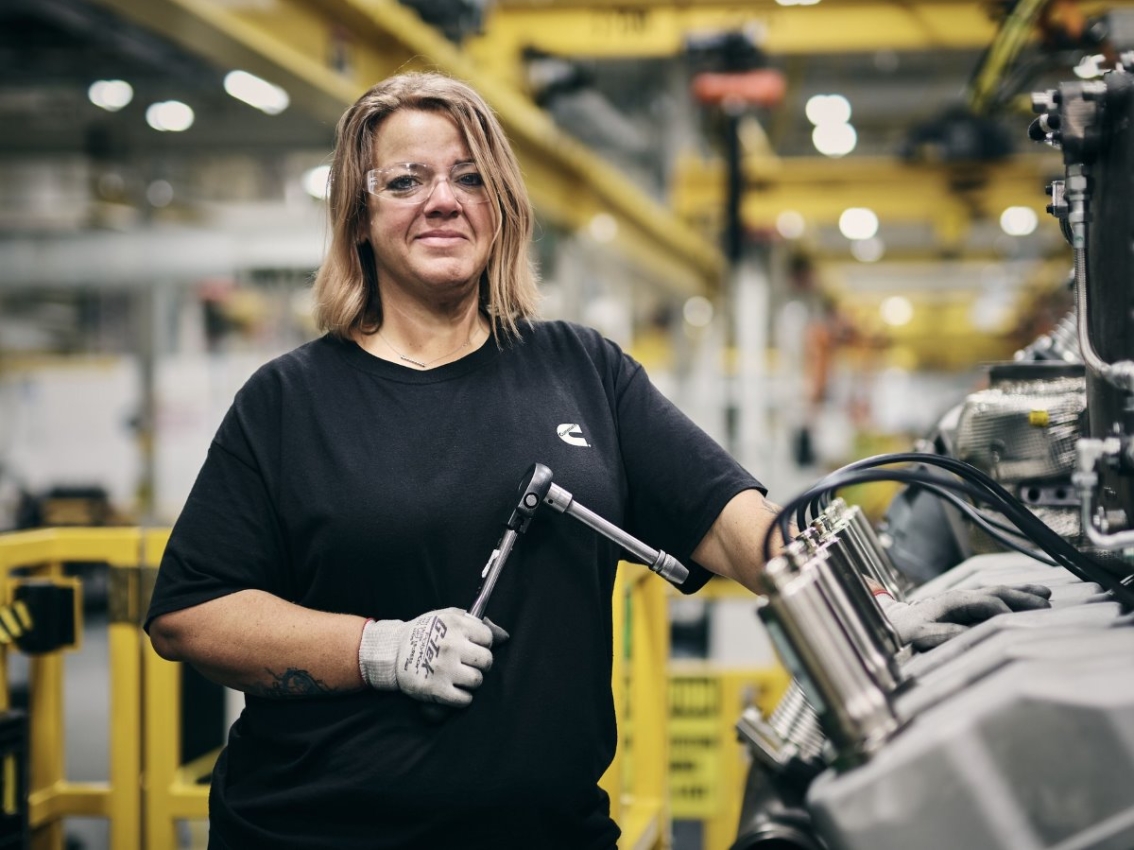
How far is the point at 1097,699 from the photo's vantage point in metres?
1.00

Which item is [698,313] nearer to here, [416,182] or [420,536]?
[416,182]

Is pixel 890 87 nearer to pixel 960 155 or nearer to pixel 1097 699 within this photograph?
pixel 960 155

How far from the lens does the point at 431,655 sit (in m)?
1.40

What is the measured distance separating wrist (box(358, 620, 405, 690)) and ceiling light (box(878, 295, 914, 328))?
80.6 feet

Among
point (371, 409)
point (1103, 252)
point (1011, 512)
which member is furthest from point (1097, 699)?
point (371, 409)

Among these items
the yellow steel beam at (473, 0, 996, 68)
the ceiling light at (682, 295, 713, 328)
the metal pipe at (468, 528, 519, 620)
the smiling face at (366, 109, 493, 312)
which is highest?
the ceiling light at (682, 295, 713, 328)

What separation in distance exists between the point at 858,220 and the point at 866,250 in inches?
273

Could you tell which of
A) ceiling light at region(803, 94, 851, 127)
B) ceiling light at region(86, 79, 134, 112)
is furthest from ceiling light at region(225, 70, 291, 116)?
ceiling light at region(803, 94, 851, 127)

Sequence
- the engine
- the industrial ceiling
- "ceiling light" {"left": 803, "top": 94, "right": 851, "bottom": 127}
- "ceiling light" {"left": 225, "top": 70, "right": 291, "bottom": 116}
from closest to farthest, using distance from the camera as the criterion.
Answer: the engine, the industrial ceiling, "ceiling light" {"left": 225, "top": 70, "right": 291, "bottom": 116}, "ceiling light" {"left": 803, "top": 94, "right": 851, "bottom": 127}

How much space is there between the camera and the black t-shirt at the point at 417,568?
1.45 m

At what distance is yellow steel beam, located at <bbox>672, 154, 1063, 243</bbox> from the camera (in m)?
10.4

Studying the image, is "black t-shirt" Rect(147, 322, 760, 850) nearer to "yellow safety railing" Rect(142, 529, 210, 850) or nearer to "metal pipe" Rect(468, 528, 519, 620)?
"metal pipe" Rect(468, 528, 519, 620)

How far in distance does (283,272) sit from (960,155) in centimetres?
593

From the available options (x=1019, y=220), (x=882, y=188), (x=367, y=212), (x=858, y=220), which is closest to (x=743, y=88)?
(x=882, y=188)
